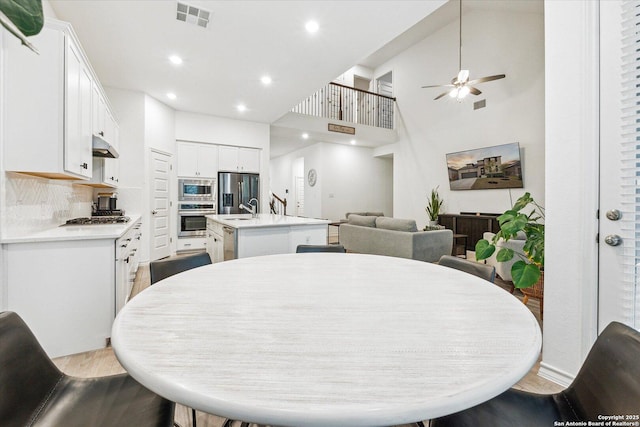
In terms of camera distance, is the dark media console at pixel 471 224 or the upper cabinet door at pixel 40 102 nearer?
the upper cabinet door at pixel 40 102

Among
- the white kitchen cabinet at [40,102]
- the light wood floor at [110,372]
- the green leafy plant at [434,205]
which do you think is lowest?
the light wood floor at [110,372]

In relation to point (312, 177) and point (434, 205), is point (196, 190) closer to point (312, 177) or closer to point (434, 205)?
point (312, 177)

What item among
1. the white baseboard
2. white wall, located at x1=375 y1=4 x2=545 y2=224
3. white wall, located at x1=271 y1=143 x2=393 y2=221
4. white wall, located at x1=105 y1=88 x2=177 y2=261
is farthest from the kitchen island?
white wall, located at x1=271 y1=143 x2=393 y2=221

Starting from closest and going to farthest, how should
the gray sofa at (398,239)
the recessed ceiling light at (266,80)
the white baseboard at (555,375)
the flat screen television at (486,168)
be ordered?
the white baseboard at (555,375) < the recessed ceiling light at (266,80) < the gray sofa at (398,239) < the flat screen television at (486,168)

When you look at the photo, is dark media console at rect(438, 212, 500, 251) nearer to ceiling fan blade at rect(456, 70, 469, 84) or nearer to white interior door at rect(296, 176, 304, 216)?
ceiling fan blade at rect(456, 70, 469, 84)

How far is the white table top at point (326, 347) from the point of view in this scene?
0.49 m

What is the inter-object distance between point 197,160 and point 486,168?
607 cm

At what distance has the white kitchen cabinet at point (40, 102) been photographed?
1.91m

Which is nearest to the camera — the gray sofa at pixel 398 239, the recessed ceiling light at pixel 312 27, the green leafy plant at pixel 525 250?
the green leafy plant at pixel 525 250

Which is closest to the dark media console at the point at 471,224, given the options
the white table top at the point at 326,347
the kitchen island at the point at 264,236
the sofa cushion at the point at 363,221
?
the sofa cushion at the point at 363,221

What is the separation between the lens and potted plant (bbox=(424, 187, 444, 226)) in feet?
22.5

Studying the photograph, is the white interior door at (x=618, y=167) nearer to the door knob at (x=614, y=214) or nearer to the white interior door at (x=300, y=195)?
the door knob at (x=614, y=214)

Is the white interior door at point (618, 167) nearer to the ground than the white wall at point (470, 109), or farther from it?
nearer to the ground

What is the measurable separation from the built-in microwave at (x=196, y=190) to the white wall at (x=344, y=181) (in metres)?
3.21
